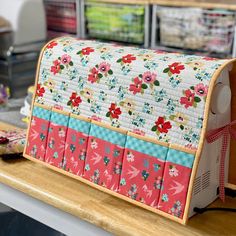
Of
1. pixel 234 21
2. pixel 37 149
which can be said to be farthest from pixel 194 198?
pixel 234 21

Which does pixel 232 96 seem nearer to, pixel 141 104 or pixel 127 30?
pixel 141 104

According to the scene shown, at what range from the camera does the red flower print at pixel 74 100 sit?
95 centimetres

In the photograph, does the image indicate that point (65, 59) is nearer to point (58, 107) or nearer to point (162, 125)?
point (58, 107)

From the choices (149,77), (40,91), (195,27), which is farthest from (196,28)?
(149,77)

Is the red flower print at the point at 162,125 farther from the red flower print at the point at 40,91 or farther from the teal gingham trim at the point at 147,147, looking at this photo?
the red flower print at the point at 40,91

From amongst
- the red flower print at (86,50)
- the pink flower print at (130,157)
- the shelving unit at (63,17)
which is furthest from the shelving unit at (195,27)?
the pink flower print at (130,157)

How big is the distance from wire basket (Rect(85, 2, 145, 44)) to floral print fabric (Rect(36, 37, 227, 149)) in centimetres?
168

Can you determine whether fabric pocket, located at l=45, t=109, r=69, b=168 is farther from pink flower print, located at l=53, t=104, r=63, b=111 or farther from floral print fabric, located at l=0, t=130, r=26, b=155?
floral print fabric, located at l=0, t=130, r=26, b=155

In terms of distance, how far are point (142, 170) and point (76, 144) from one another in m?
0.18

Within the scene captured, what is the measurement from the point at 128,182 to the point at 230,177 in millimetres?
225

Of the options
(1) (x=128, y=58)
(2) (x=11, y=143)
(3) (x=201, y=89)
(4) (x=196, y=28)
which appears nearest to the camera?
(3) (x=201, y=89)

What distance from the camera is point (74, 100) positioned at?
960mm

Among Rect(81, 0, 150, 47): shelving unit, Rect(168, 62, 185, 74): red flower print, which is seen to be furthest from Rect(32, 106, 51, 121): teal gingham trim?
Rect(81, 0, 150, 47): shelving unit

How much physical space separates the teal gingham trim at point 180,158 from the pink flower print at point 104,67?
211 millimetres
